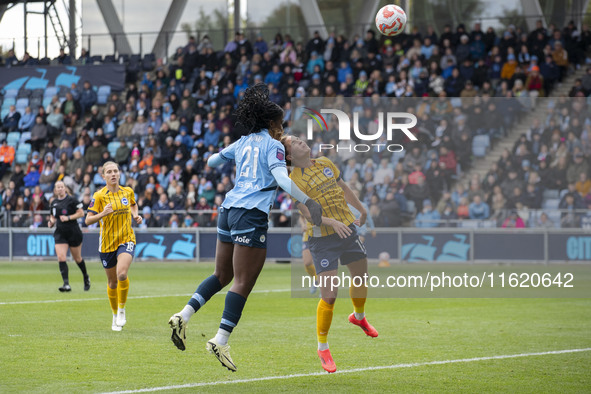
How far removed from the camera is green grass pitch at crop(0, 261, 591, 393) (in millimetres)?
7559

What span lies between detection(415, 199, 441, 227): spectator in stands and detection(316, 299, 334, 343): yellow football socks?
589 inches

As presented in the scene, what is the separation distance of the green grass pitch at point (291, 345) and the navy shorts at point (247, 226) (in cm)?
117

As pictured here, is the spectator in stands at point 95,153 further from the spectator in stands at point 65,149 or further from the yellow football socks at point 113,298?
the yellow football socks at point 113,298

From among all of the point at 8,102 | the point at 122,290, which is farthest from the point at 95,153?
the point at 122,290

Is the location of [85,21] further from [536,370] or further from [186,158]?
[536,370]

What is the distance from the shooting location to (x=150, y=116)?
31.6 meters

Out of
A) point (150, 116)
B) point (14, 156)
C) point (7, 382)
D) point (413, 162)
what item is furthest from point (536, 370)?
point (14, 156)

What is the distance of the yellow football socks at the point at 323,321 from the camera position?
26.6 ft

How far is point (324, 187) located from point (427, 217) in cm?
1447

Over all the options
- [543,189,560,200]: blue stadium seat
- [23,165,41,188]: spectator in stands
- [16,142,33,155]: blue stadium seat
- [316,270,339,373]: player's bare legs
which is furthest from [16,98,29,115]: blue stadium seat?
[316,270,339,373]: player's bare legs

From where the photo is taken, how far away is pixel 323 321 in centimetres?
818

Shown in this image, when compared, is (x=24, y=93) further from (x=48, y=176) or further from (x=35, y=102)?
(x=48, y=176)

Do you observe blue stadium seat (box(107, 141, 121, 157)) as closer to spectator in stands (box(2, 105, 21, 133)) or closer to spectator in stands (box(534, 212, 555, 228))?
spectator in stands (box(2, 105, 21, 133))

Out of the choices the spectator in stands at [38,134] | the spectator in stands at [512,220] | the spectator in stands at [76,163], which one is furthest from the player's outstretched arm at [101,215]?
the spectator in stands at [38,134]
